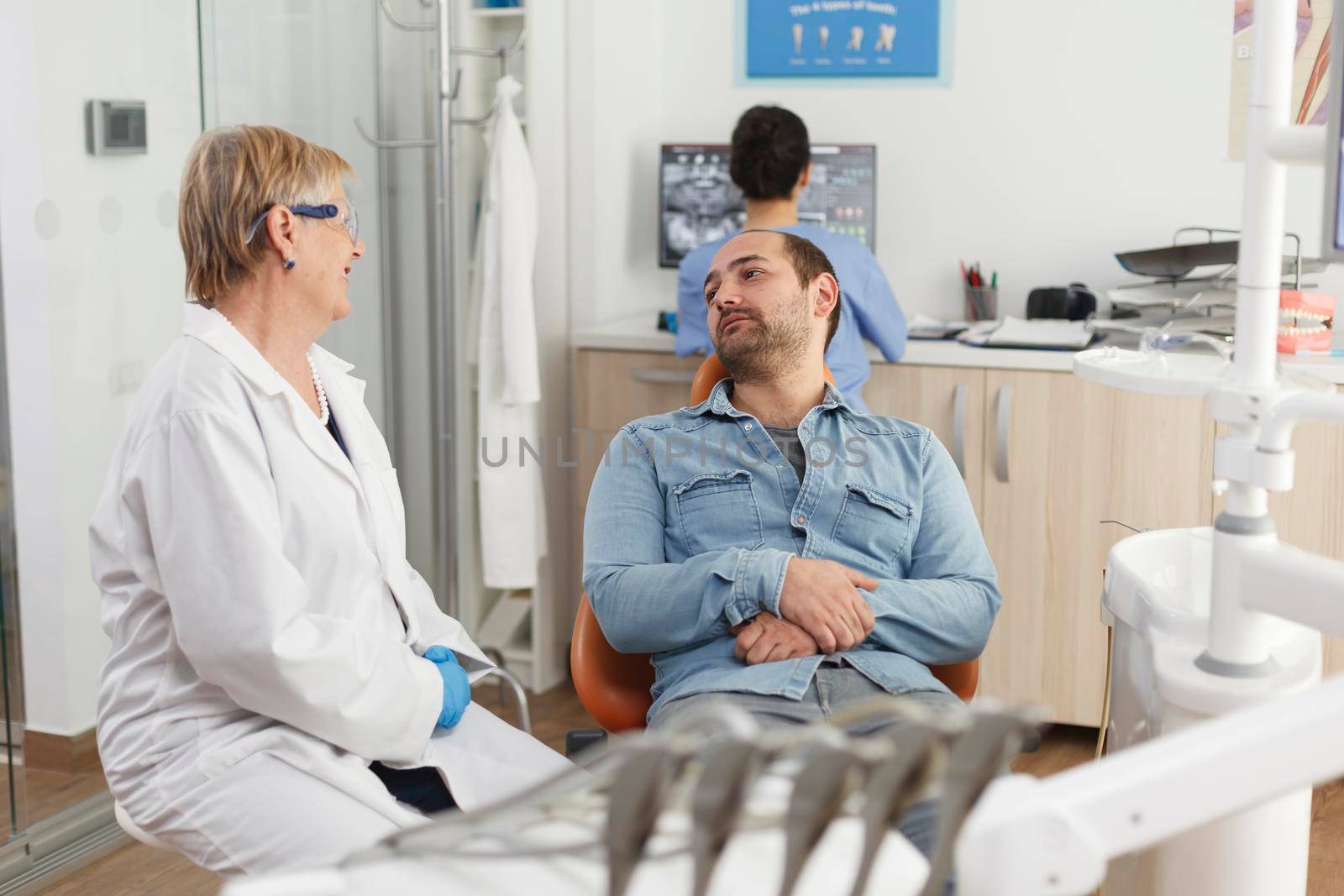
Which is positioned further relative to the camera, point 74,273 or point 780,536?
point 74,273

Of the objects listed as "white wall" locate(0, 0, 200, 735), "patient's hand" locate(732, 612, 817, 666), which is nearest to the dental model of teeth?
"patient's hand" locate(732, 612, 817, 666)

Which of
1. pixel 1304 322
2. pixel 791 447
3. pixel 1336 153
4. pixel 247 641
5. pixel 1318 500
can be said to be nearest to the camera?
pixel 1336 153

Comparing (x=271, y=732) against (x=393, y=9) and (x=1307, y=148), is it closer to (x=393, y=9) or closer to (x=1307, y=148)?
(x=1307, y=148)

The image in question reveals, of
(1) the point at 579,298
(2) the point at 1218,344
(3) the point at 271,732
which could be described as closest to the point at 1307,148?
(2) the point at 1218,344

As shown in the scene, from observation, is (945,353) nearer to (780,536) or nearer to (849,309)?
(849,309)

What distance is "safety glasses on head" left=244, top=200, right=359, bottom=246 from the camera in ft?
5.45

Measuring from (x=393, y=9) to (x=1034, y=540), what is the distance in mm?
1927

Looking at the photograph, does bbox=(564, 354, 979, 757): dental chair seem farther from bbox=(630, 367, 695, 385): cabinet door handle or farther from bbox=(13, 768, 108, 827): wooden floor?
bbox=(630, 367, 695, 385): cabinet door handle

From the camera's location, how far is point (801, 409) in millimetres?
2131

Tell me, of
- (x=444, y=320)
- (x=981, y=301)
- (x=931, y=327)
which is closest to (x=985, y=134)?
(x=981, y=301)

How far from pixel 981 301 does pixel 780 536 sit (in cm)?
159

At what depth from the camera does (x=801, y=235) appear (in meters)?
2.80

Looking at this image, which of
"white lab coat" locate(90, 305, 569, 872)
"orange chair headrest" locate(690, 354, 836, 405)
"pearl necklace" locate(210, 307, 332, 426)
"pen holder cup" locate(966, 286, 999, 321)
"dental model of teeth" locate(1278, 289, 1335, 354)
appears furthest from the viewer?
"pen holder cup" locate(966, 286, 999, 321)

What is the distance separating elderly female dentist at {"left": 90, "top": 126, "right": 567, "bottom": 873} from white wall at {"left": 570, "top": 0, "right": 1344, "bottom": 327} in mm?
1773
